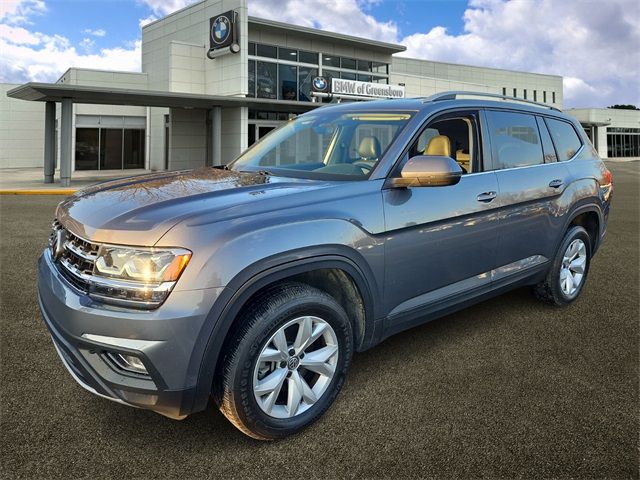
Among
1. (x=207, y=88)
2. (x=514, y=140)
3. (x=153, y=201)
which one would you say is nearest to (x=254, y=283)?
(x=153, y=201)

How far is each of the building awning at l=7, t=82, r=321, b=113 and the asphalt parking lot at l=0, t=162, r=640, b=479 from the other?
56.8ft

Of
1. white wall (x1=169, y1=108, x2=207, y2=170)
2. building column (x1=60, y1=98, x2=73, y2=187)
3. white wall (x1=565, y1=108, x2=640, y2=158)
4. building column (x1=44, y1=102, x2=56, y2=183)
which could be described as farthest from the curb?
white wall (x1=565, y1=108, x2=640, y2=158)

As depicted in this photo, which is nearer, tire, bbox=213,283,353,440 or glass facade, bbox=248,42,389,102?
tire, bbox=213,283,353,440

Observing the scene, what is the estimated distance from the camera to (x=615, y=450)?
262cm

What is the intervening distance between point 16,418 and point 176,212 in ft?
5.03

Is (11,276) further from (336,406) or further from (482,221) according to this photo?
(482,221)

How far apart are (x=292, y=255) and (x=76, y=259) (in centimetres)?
105

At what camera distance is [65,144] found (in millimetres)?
19812

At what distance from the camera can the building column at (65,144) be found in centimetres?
1977

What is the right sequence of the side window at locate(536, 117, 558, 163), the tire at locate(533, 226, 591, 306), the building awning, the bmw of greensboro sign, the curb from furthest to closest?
1. the bmw of greensboro sign
2. the building awning
3. the curb
4. the tire at locate(533, 226, 591, 306)
5. the side window at locate(536, 117, 558, 163)

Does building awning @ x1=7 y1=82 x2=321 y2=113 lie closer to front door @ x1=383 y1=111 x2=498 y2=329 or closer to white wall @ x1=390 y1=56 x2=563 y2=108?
front door @ x1=383 y1=111 x2=498 y2=329

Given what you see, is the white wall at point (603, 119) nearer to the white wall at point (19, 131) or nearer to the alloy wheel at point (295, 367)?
the white wall at point (19, 131)

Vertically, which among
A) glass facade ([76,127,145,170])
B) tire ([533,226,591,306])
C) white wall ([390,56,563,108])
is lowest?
tire ([533,226,591,306])

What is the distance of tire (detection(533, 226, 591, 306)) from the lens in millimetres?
4656
